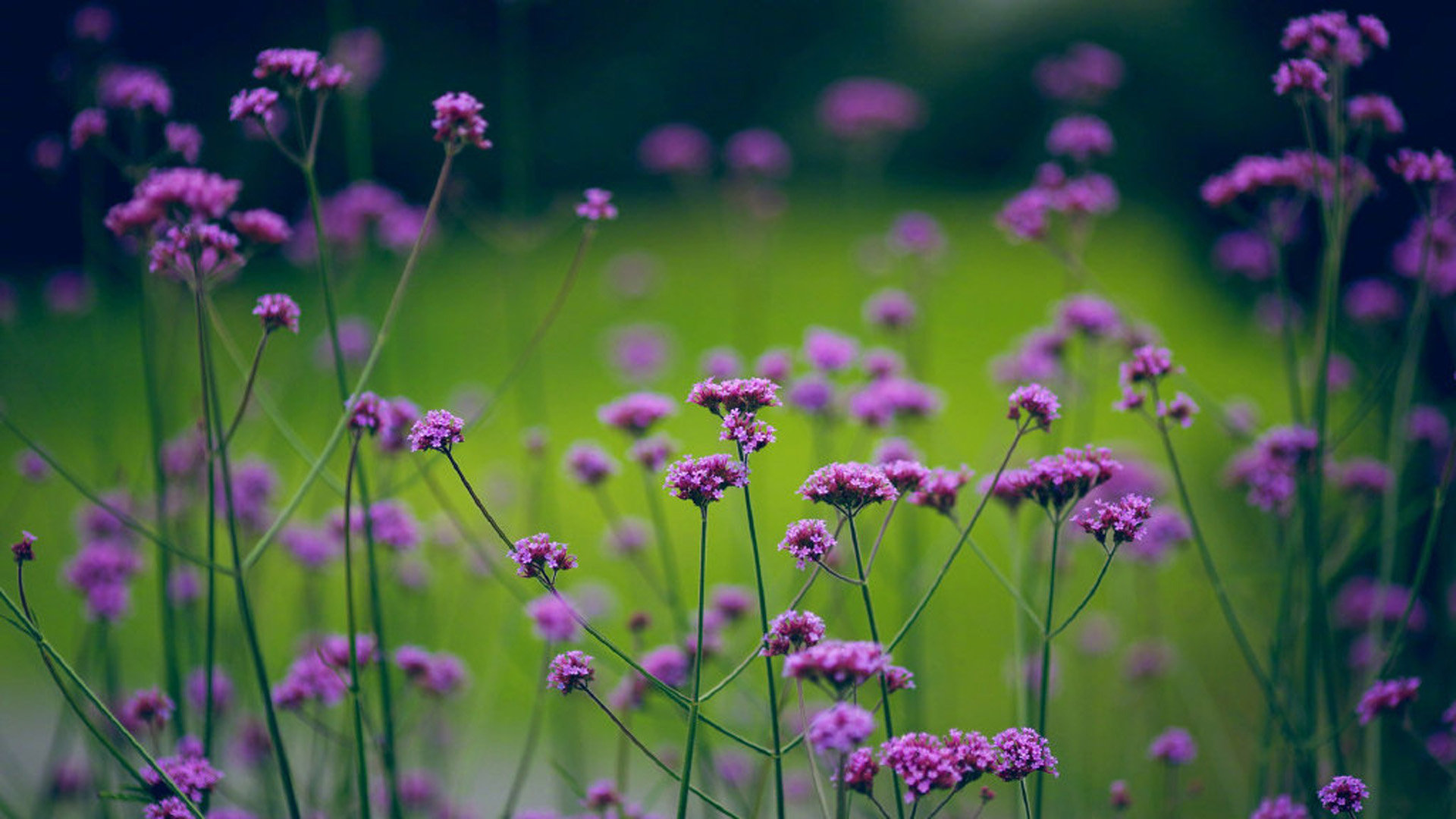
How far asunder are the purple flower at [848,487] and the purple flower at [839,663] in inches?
6.4

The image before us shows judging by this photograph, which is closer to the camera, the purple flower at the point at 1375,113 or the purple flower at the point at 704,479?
the purple flower at the point at 704,479

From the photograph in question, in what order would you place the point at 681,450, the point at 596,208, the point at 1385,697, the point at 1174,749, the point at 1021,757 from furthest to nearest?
the point at 681,450
the point at 1174,749
the point at 596,208
the point at 1385,697
the point at 1021,757

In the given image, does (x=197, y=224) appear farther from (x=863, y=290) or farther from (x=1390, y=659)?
(x=863, y=290)

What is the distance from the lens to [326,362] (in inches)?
89.8

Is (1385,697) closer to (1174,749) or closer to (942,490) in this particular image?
(1174,749)

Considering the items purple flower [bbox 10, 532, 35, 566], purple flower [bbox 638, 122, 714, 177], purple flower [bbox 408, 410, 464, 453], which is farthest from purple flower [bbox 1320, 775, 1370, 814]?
purple flower [bbox 638, 122, 714, 177]

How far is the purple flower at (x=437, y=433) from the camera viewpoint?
2.96ft

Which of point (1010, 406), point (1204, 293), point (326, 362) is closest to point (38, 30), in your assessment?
point (326, 362)

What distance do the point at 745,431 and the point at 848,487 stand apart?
0.12m

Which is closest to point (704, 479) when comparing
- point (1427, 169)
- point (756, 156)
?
point (1427, 169)

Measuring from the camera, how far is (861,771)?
2.84 ft

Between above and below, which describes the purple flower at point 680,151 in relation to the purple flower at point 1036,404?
Answer: above

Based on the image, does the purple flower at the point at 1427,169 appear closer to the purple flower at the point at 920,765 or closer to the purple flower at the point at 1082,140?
the purple flower at the point at 1082,140

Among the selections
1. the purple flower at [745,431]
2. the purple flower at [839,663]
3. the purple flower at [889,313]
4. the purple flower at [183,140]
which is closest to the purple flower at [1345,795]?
the purple flower at [839,663]
